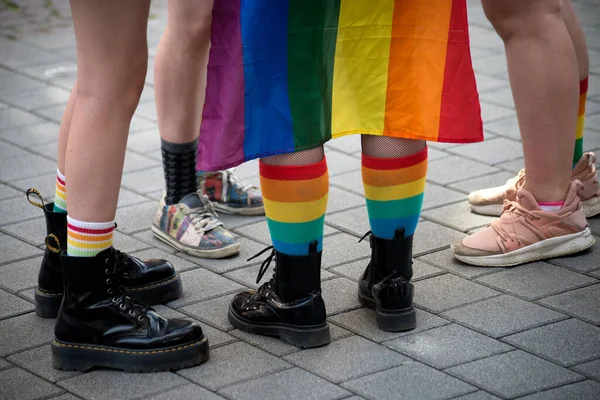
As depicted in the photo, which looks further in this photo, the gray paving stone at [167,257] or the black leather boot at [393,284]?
the gray paving stone at [167,257]

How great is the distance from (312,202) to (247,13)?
0.52 meters

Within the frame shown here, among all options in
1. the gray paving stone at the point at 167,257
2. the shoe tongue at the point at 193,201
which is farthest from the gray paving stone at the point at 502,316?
the shoe tongue at the point at 193,201

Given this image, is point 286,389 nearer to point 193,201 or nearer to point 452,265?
point 452,265

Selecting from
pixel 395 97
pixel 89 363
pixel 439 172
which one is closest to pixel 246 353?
pixel 89 363

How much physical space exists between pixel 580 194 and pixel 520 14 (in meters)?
0.77

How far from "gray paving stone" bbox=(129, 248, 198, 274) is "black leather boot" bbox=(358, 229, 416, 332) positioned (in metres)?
0.73

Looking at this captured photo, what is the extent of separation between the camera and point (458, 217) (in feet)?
11.7

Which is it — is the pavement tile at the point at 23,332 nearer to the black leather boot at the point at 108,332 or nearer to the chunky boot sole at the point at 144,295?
the chunky boot sole at the point at 144,295

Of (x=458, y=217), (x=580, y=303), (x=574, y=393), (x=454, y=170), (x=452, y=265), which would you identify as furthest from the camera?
(x=454, y=170)

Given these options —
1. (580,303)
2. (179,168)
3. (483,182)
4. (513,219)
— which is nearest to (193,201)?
(179,168)

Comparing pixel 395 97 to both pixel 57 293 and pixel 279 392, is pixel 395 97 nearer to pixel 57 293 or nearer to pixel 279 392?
pixel 279 392

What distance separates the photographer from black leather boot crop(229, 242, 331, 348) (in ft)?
8.58

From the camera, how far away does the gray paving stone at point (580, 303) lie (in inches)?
110

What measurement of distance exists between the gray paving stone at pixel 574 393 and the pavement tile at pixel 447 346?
0.23 metres
